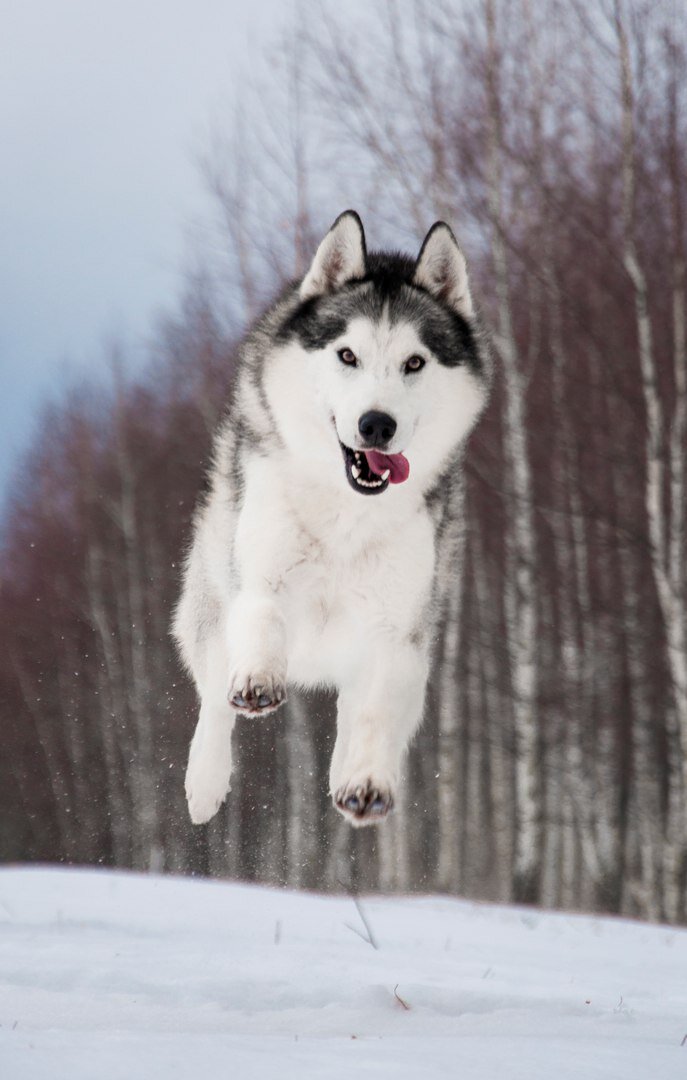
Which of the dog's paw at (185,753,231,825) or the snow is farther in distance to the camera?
the dog's paw at (185,753,231,825)

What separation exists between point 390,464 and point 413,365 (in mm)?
319

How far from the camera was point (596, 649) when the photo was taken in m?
12.3

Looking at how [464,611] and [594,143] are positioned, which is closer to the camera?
[594,143]

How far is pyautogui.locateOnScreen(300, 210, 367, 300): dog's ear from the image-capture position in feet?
12.1

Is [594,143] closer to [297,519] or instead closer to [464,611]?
[464,611]

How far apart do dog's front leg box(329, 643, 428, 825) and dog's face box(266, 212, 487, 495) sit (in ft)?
2.00

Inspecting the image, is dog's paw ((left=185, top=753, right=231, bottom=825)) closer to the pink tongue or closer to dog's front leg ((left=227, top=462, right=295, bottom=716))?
→ dog's front leg ((left=227, top=462, right=295, bottom=716))

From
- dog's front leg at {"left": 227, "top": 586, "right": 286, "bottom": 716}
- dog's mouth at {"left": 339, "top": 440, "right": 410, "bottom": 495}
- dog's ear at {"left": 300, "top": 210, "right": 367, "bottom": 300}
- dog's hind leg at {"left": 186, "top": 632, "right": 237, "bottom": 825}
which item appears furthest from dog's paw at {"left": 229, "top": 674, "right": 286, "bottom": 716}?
dog's ear at {"left": 300, "top": 210, "right": 367, "bottom": 300}

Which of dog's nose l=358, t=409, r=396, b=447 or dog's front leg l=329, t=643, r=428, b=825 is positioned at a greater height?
dog's nose l=358, t=409, r=396, b=447

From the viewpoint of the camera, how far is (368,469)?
3.38 meters

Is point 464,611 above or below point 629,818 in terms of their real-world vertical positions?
above

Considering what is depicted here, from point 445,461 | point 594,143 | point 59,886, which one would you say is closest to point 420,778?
point 594,143

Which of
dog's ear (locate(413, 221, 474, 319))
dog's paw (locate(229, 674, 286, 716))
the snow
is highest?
dog's ear (locate(413, 221, 474, 319))

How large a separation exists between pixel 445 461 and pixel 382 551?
40cm
